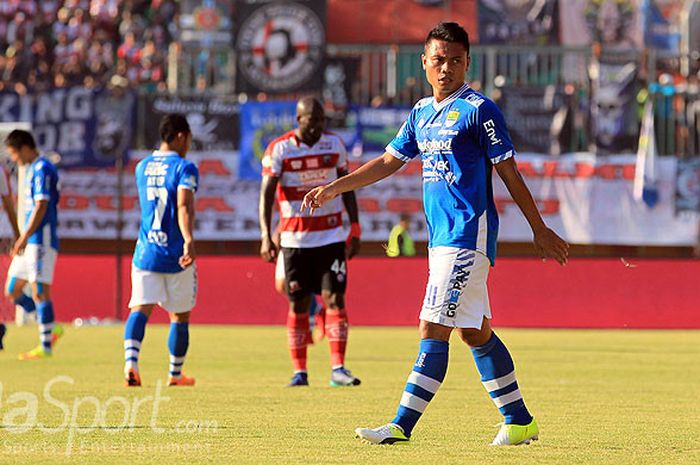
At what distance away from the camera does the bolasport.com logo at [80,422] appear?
24.9 feet

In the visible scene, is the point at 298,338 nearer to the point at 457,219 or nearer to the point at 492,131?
the point at 457,219

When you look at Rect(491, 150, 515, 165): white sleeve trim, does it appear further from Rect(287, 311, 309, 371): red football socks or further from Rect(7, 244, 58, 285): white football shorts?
Rect(7, 244, 58, 285): white football shorts

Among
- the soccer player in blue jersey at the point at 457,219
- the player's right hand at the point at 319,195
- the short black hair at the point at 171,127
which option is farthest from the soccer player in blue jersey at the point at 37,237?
the soccer player in blue jersey at the point at 457,219

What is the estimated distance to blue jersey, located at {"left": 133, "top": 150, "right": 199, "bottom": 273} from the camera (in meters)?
12.0

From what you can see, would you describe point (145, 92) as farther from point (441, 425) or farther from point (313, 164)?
point (441, 425)

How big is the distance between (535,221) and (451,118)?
0.75m

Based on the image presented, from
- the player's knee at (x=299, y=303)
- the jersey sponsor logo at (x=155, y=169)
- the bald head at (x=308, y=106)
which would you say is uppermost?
the bald head at (x=308, y=106)

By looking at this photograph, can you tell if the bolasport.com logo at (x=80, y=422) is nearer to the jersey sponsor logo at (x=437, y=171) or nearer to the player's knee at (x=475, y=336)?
the player's knee at (x=475, y=336)

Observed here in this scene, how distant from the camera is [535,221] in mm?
7320

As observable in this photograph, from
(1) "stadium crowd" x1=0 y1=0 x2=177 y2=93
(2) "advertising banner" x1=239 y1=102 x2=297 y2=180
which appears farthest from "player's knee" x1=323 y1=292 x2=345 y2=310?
(1) "stadium crowd" x1=0 y1=0 x2=177 y2=93

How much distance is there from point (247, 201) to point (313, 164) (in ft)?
45.1

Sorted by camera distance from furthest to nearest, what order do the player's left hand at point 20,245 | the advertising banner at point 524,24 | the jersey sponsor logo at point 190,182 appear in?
the advertising banner at point 524,24, the player's left hand at point 20,245, the jersey sponsor logo at point 190,182

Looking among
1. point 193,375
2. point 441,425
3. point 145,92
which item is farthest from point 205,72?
point 441,425

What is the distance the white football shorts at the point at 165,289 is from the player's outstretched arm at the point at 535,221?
504cm
